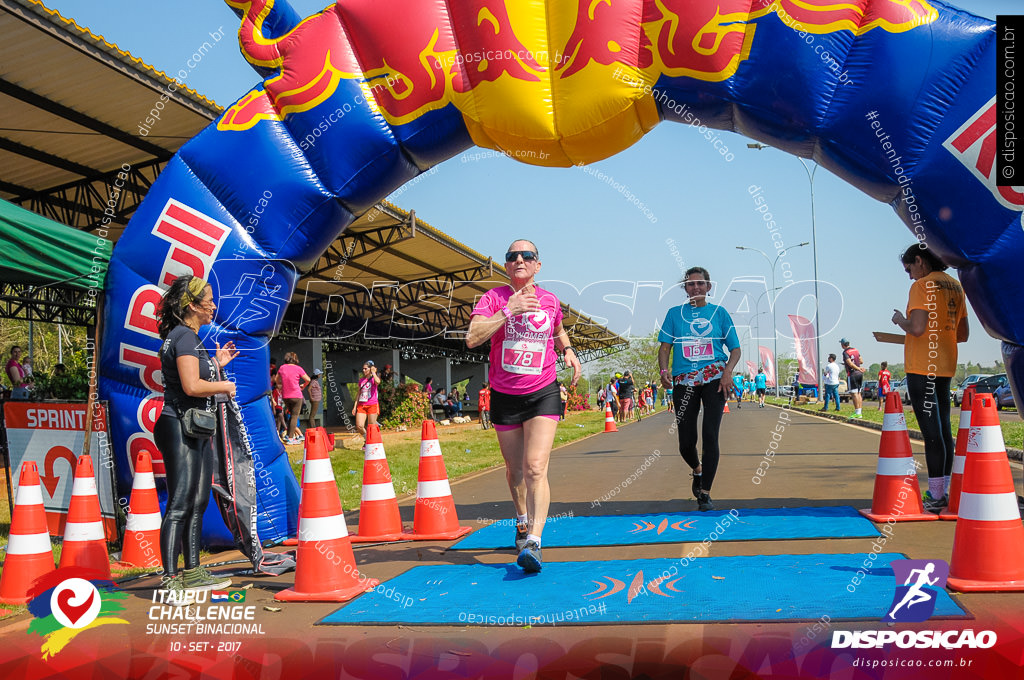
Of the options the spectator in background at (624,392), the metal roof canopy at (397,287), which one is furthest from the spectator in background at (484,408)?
the spectator in background at (624,392)

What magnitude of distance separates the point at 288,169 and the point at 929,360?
511 centimetres

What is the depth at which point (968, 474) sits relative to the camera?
3.84 m

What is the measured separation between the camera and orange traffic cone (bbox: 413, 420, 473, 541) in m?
5.96

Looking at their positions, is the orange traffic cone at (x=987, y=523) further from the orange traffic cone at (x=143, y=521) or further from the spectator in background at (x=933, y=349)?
the orange traffic cone at (x=143, y=521)

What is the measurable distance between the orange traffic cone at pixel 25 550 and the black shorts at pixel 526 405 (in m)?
2.86

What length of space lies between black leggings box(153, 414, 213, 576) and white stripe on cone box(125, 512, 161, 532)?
1098mm

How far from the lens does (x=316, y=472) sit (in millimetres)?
4449

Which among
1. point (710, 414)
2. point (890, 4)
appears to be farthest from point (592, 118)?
point (710, 414)

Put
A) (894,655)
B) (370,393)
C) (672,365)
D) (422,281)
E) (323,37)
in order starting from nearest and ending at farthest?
1. (894,655)
2. (323,37)
3. (672,365)
4. (370,393)
5. (422,281)

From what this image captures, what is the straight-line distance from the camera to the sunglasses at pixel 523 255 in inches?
195

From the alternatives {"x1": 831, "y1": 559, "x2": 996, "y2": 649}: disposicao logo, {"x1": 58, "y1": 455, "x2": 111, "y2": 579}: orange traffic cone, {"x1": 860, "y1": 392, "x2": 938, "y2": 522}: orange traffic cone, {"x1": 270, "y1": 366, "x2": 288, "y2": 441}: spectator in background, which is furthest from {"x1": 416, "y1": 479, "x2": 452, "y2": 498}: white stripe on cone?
{"x1": 270, "y1": 366, "x2": 288, "y2": 441}: spectator in background

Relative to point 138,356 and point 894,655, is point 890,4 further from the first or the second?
point 138,356

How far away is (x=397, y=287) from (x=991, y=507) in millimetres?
23884

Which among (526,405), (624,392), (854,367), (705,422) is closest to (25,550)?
(526,405)
